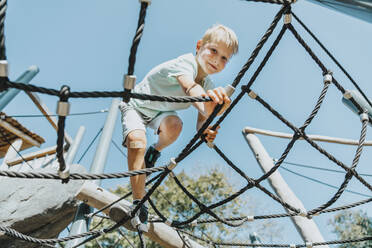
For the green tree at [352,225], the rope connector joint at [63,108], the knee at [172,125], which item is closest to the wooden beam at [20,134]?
the knee at [172,125]

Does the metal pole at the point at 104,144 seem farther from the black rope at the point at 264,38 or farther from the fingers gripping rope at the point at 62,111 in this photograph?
the black rope at the point at 264,38

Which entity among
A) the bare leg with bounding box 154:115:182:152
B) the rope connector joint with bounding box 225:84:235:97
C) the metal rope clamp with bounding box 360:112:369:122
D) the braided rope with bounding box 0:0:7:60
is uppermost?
the metal rope clamp with bounding box 360:112:369:122

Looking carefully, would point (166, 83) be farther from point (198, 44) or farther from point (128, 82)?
point (128, 82)

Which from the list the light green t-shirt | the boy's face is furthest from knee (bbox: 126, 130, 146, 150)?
the boy's face

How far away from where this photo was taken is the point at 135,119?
161 cm

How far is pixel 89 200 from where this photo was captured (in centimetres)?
219

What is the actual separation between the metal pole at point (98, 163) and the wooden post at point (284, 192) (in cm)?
145

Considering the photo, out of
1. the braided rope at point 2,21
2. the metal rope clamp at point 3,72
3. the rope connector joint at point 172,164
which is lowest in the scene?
the metal rope clamp at point 3,72

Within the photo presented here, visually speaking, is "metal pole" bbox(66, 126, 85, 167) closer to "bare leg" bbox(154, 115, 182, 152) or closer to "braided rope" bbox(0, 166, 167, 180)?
"bare leg" bbox(154, 115, 182, 152)

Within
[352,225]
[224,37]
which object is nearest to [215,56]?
[224,37]

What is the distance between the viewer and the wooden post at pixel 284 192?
2430 mm

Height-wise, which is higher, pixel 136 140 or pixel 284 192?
pixel 284 192

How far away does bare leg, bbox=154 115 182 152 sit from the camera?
1734mm

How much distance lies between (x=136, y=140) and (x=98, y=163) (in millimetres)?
1396
